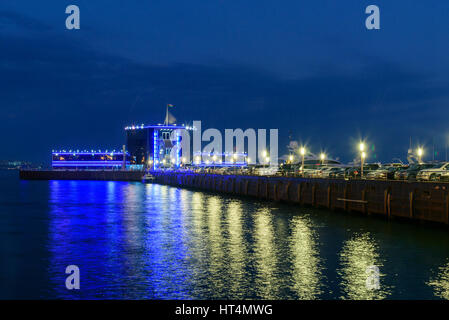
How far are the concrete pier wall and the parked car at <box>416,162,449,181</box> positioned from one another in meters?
2.78

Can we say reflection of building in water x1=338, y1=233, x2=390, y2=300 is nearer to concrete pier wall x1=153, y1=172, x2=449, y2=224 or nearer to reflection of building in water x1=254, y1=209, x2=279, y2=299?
reflection of building in water x1=254, y1=209, x2=279, y2=299

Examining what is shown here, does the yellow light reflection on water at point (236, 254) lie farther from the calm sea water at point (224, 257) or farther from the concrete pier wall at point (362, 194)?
the concrete pier wall at point (362, 194)

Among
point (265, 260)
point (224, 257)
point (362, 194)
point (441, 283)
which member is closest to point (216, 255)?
point (224, 257)

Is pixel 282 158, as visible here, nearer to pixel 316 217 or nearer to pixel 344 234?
pixel 316 217

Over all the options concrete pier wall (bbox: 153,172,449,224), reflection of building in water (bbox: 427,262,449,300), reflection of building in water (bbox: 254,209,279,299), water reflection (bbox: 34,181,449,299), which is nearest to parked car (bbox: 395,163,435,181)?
concrete pier wall (bbox: 153,172,449,224)

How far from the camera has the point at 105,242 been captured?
1517 inches

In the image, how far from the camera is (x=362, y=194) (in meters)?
50.7

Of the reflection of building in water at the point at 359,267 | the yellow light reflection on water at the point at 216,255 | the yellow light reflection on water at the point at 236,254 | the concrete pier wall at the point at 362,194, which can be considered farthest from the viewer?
the concrete pier wall at the point at 362,194

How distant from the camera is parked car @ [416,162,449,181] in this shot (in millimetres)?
44938

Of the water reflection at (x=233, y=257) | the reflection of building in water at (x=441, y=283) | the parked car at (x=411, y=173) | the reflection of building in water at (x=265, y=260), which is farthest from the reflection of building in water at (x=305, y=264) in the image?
the parked car at (x=411, y=173)

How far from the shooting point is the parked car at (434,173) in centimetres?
4494

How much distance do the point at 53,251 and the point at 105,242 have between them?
439cm

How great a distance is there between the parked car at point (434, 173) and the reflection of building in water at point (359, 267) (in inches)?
358
